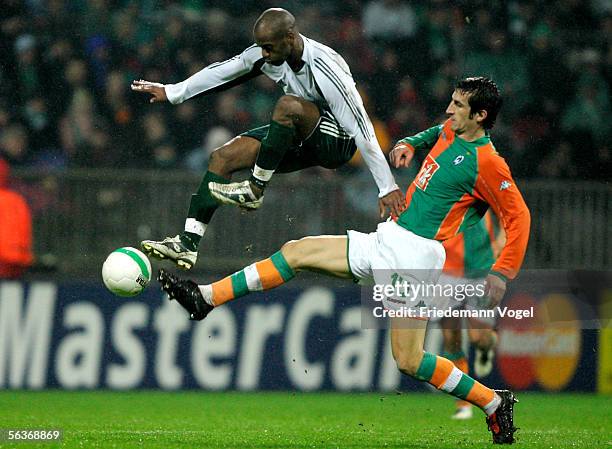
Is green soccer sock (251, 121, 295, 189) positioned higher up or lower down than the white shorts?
higher up

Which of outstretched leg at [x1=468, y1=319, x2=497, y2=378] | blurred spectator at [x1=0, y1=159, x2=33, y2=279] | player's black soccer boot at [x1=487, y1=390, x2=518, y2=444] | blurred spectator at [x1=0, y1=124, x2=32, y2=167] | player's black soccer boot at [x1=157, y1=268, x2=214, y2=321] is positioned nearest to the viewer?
player's black soccer boot at [x1=157, y1=268, x2=214, y2=321]

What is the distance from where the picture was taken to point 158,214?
33.8 ft

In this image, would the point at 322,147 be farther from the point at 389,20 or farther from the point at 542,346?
the point at 389,20

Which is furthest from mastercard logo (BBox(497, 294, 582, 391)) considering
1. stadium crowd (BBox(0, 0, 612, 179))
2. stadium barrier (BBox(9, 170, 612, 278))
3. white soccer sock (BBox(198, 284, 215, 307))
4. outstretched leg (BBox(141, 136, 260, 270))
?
white soccer sock (BBox(198, 284, 215, 307))

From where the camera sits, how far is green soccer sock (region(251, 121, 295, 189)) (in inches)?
280

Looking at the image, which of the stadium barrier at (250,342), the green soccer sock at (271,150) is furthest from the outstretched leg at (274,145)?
→ the stadium barrier at (250,342)

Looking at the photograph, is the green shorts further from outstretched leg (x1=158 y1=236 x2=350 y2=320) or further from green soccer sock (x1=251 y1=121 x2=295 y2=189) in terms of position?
outstretched leg (x1=158 y1=236 x2=350 y2=320)

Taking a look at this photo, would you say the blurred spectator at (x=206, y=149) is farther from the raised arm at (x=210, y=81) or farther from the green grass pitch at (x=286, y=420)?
the raised arm at (x=210, y=81)

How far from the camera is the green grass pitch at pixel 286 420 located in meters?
7.02

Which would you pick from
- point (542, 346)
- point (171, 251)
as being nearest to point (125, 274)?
point (171, 251)

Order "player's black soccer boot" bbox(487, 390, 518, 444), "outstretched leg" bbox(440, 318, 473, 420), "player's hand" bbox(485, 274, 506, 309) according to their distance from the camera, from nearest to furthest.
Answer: "player's hand" bbox(485, 274, 506, 309) → "player's black soccer boot" bbox(487, 390, 518, 444) → "outstretched leg" bbox(440, 318, 473, 420)

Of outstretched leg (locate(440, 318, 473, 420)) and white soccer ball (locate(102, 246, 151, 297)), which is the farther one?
outstretched leg (locate(440, 318, 473, 420))

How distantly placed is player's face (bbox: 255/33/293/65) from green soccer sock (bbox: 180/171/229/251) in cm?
79

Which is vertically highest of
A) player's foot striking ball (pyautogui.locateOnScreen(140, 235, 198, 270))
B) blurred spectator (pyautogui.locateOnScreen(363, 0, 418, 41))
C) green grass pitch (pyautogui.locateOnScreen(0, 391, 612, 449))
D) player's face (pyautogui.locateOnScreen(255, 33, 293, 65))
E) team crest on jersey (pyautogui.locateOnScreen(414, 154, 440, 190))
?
blurred spectator (pyautogui.locateOnScreen(363, 0, 418, 41))
